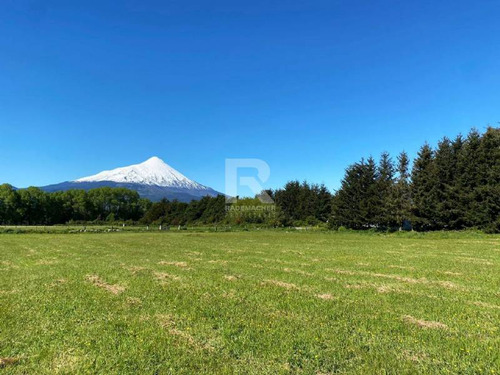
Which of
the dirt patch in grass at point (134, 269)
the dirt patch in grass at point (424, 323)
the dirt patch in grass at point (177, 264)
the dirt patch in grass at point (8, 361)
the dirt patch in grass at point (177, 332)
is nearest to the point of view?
the dirt patch in grass at point (8, 361)

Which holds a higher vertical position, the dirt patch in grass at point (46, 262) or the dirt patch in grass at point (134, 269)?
the dirt patch in grass at point (134, 269)

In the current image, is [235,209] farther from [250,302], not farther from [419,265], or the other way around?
[250,302]

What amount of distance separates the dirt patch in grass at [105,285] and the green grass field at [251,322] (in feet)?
0.18

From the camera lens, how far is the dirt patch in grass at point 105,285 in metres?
9.93

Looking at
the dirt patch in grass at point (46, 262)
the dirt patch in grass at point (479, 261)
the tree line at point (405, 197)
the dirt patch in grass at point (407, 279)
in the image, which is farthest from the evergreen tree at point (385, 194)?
the dirt patch in grass at point (46, 262)

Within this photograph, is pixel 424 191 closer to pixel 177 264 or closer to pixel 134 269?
pixel 177 264

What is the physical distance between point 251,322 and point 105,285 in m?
6.45

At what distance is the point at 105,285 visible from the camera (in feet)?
35.1

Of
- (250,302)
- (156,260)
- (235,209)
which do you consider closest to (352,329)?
(250,302)

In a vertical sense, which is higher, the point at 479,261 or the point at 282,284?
the point at 479,261

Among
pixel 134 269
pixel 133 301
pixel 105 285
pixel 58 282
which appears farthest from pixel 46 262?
pixel 133 301

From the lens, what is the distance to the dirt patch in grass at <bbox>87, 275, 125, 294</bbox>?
32.6 ft

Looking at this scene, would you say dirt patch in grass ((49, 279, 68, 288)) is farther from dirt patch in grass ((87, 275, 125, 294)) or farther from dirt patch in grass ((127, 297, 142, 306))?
dirt patch in grass ((127, 297, 142, 306))

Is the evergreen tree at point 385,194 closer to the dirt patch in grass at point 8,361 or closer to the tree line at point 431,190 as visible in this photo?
the tree line at point 431,190
